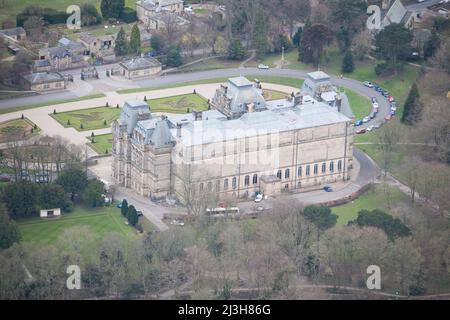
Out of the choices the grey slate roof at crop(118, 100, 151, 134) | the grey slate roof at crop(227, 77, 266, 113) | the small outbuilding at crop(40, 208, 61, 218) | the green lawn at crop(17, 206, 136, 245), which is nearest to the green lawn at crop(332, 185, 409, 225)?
the grey slate roof at crop(227, 77, 266, 113)

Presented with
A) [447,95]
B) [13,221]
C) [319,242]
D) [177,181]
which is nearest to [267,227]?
[319,242]

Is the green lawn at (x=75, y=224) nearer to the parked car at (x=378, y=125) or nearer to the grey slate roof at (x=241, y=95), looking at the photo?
the grey slate roof at (x=241, y=95)

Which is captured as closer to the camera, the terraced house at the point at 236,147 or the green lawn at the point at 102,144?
the terraced house at the point at 236,147

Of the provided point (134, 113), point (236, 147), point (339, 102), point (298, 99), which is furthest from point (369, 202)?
point (134, 113)

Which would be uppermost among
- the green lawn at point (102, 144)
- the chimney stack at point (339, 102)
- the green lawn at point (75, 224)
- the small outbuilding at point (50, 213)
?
the chimney stack at point (339, 102)

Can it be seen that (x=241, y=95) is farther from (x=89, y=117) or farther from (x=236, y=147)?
(x=89, y=117)

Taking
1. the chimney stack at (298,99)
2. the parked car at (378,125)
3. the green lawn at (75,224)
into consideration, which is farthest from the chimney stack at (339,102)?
the green lawn at (75,224)

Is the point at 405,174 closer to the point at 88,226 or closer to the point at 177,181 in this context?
the point at 177,181
